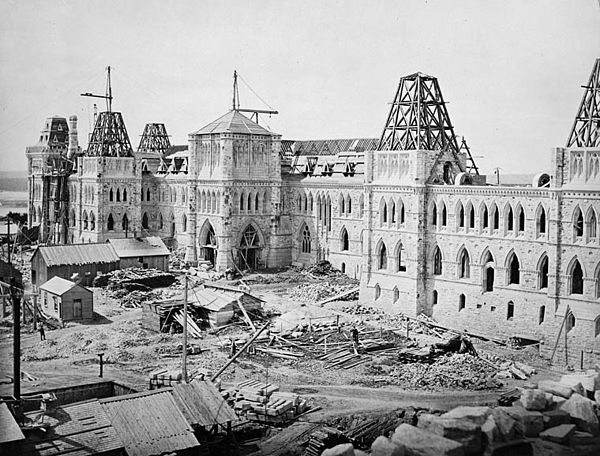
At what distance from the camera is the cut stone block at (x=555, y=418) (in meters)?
15.0

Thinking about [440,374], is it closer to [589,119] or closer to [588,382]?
[588,382]

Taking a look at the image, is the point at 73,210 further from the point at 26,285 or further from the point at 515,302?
the point at 515,302

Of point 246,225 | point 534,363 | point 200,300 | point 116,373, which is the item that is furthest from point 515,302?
point 246,225

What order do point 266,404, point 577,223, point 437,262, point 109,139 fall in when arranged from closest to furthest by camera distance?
point 266,404 → point 577,223 → point 437,262 → point 109,139

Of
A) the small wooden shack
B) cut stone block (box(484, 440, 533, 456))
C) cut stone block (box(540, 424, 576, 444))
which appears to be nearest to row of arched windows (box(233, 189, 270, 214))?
the small wooden shack

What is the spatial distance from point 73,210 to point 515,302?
39.2 metres

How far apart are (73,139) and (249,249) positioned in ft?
64.9

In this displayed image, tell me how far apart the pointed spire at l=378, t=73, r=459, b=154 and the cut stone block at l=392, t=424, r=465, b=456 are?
935 inches

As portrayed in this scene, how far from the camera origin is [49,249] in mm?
41500

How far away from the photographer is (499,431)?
14289 mm

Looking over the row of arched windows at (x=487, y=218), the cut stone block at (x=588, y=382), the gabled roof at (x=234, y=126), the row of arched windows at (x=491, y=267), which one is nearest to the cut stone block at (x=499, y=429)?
A: the cut stone block at (x=588, y=382)

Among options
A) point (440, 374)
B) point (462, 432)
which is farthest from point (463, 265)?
point (462, 432)

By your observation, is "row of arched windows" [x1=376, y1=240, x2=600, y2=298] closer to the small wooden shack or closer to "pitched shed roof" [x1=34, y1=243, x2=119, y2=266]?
the small wooden shack

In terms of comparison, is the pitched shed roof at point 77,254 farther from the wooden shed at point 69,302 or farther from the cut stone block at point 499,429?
the cut stone block at point 499,429
